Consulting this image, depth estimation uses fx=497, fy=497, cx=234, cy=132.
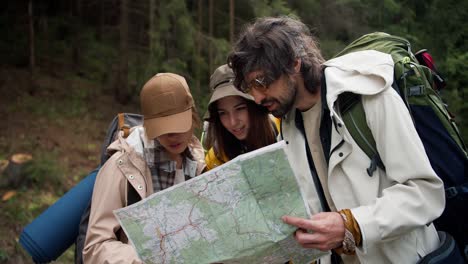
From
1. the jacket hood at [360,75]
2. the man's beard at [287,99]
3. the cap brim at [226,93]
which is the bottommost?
the cap brim at [226,93]

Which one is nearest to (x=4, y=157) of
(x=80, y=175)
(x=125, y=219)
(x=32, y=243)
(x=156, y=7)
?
(x=80, y=175)

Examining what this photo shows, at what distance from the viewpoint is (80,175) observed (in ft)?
31.7

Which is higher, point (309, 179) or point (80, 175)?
point (309, 179)

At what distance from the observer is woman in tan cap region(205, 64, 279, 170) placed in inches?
125

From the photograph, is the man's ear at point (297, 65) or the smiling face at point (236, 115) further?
the smiling face at point (236, 115)

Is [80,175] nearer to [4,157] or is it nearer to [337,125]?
[4,157]

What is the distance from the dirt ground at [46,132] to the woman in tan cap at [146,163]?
3.94 m

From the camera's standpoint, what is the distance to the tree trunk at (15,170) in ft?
27.0

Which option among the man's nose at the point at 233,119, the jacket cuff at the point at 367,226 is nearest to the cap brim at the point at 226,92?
the man's nose at the point at 233,119

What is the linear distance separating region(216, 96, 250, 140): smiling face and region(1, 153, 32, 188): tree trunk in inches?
244

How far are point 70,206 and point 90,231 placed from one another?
0.49 metres

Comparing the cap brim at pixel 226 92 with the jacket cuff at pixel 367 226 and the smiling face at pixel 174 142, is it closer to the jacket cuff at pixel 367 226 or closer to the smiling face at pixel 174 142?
the smiling face at pixel 174 142

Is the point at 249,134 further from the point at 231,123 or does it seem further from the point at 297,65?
the point at 297,65

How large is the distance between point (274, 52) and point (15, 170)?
286 inches
